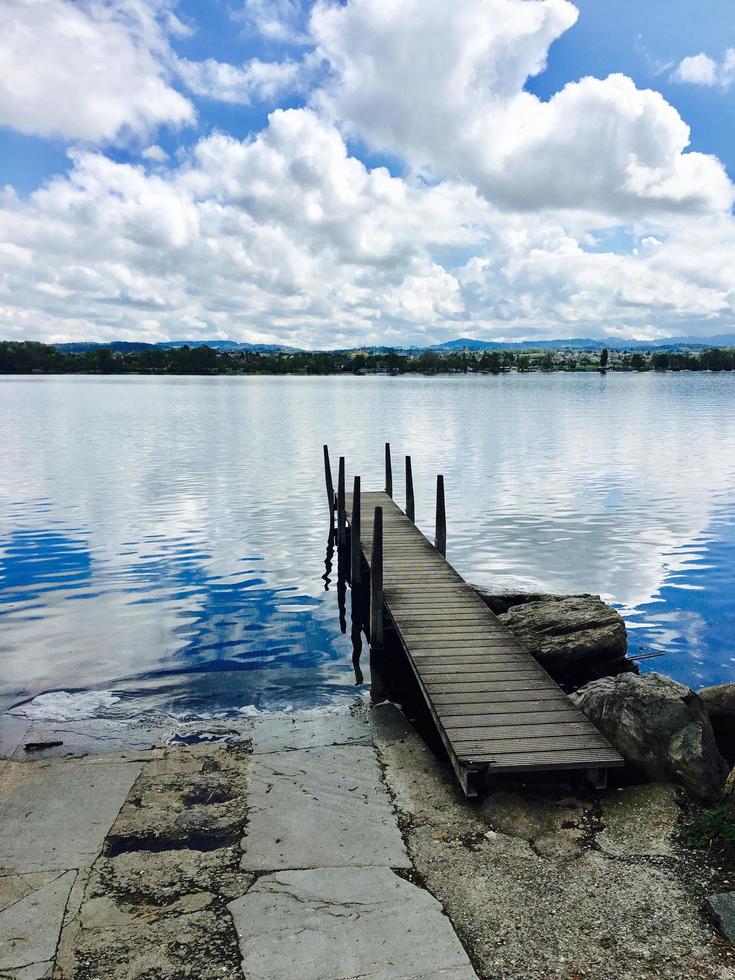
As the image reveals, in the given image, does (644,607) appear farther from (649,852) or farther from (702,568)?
(649,852)

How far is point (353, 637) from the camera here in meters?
15.5

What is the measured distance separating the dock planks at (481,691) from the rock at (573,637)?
541 mm

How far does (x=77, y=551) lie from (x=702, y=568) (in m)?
18.3

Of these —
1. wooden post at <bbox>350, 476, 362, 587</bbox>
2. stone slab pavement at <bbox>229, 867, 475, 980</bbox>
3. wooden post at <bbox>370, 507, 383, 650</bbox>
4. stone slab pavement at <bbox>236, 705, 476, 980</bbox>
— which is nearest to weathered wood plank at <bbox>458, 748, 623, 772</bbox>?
stone slab pavement at <bbox>236, 705, 476, 980</bbox>

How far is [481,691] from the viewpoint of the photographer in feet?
30.1

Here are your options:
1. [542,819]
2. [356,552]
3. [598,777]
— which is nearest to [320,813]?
[542,819]

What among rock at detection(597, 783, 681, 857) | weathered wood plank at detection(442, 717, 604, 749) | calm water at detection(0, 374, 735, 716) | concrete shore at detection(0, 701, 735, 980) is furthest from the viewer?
calm water at detection(0, 374, 735, 716)

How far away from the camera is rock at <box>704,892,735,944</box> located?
5.31m

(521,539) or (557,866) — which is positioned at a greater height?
(557,866)

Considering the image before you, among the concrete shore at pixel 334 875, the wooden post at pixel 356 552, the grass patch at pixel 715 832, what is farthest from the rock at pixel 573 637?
the wooden post at pixel 356 552

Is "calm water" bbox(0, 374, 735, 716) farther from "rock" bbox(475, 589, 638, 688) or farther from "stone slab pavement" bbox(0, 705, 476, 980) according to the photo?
"stone slab pavement" bbox(0, 705, 476, 980)

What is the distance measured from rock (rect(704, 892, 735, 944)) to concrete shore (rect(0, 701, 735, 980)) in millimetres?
113

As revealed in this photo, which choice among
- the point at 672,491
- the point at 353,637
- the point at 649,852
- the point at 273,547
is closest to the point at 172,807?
the point at 649,852

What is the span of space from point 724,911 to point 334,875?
3032mm
